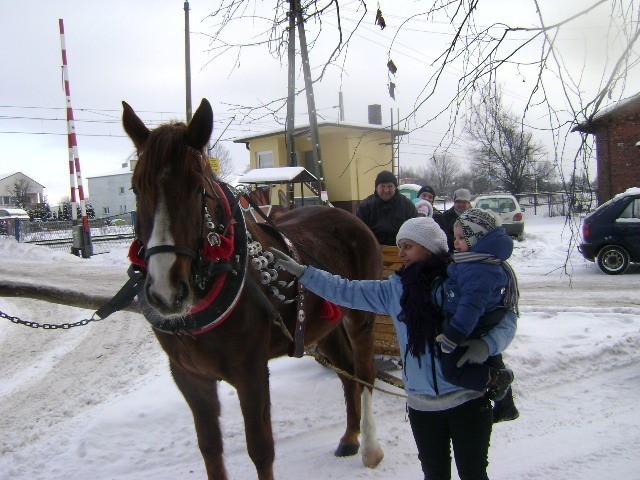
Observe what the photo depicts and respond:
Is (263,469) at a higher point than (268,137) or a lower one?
lower

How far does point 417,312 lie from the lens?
219 cm

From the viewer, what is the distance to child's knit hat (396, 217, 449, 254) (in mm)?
2273

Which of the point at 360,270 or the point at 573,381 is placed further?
the point at 573,381

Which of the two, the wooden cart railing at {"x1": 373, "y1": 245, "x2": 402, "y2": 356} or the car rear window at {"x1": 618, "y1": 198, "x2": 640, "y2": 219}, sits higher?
the car rear window at {"x1": 618, "y1": 198, "x2": 640, "y2": 219}

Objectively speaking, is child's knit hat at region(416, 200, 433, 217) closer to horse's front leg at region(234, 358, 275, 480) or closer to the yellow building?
horse's front leg at region(234, 358, 275, 480)

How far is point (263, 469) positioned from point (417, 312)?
1.12 m

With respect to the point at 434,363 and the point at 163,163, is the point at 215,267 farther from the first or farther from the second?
the point at 434,363

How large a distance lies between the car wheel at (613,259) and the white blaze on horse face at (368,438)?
9110 millimetres

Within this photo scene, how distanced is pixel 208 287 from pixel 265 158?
19736 millimetres

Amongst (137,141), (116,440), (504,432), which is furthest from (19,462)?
(504,432)

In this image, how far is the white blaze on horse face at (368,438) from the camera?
339 cm

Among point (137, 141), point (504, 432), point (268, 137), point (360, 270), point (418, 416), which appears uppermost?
point (268, 137)

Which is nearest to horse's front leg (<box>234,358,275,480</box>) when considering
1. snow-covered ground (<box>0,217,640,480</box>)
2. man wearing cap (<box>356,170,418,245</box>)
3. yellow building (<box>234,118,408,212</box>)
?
snow-covered ground (<box>0,217,640,480</box>)

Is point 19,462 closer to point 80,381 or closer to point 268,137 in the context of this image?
point 80,381
